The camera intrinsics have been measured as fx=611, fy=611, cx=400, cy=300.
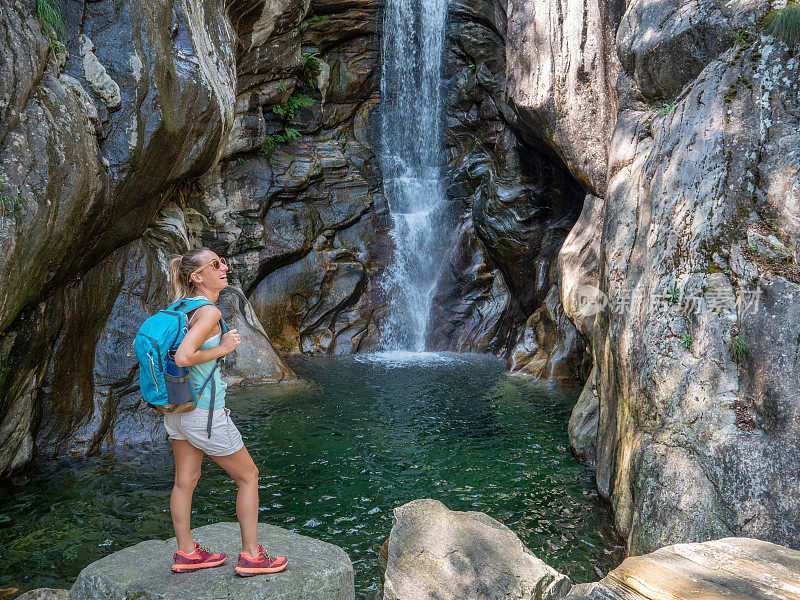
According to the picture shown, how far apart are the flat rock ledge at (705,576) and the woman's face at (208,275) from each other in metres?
2.39

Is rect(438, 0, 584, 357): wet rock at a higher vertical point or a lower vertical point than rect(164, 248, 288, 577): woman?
higher

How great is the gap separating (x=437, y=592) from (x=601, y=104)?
8301 millimetres

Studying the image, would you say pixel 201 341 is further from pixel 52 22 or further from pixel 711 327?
pixel 52 22

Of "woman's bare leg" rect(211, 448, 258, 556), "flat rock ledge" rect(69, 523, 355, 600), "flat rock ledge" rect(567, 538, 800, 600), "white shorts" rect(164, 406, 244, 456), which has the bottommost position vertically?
"flat rock ledge" rect(69, 523, 355, 600)

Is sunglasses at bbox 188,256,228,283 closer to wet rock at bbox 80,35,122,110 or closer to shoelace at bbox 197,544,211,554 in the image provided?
shoelace at bbox 197,544,211,554

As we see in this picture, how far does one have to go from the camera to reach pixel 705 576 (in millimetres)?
2711

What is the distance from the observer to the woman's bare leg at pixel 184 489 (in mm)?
3203

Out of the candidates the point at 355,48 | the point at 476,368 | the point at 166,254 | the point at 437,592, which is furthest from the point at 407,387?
the point at 355,48

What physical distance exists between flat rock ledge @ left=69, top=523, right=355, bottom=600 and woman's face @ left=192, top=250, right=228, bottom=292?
1.52m

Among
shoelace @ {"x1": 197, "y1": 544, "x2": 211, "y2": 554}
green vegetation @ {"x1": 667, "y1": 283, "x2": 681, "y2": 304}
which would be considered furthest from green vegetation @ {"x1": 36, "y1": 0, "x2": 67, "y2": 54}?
green vegetation @ {"x1": 667, "y1": 283, "x2": 681, "y2": 304}

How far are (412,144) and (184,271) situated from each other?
16.0m

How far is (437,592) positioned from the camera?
378 centimetres

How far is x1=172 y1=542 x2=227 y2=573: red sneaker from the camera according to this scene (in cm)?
321

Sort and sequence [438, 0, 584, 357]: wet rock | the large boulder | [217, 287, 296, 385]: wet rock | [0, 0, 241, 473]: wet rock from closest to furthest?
the large boulder, [0, 0, 241, 473]: wet rock, [217, 287, 296, 385]: wet rock, [438, 0, 584, 357]: wet rock
